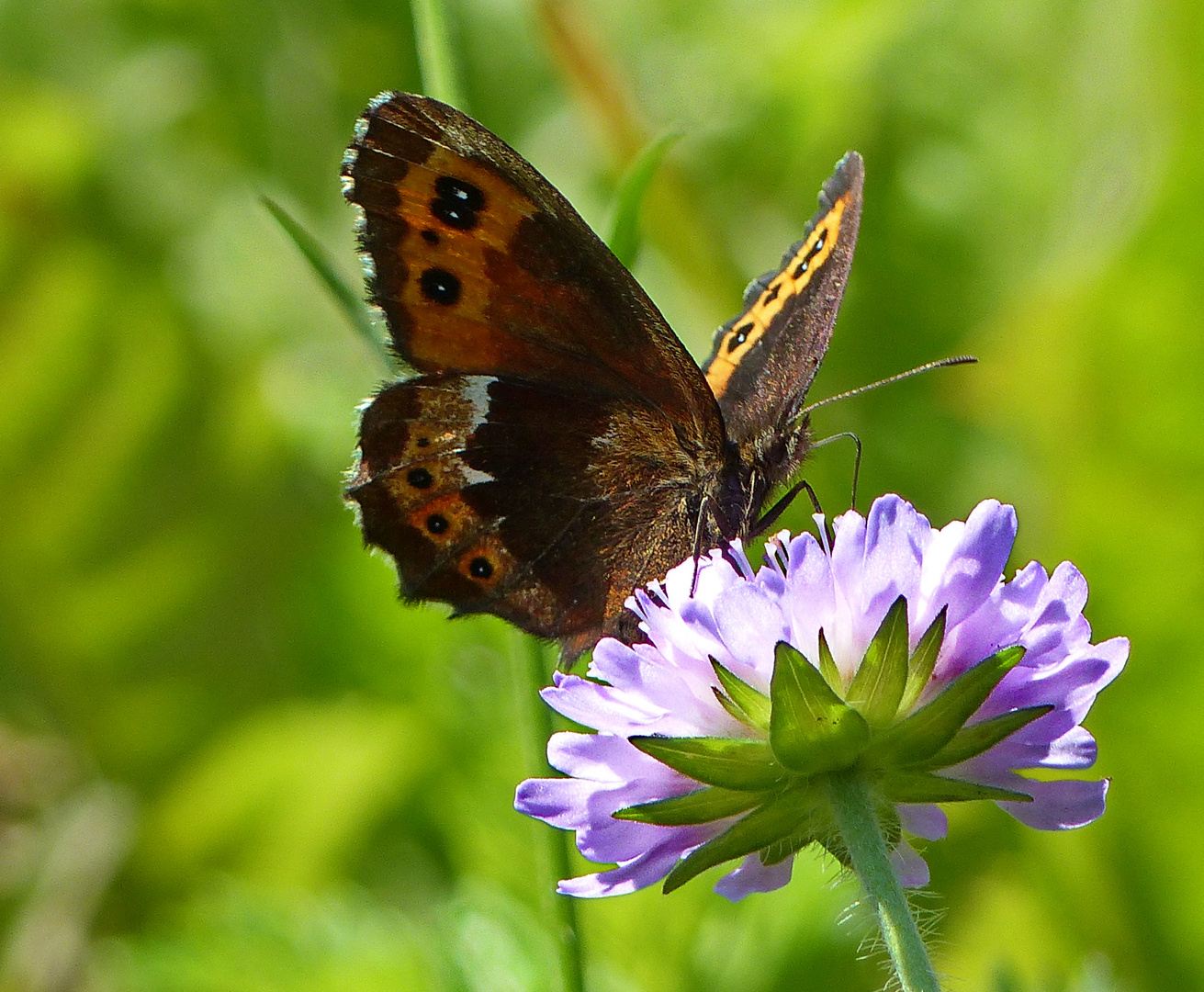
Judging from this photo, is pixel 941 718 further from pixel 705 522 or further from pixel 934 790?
pixel 705 522

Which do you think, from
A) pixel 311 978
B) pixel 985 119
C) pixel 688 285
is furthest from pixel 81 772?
pixel 985 119

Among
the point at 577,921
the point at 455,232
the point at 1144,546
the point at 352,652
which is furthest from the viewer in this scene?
the point at 352,652

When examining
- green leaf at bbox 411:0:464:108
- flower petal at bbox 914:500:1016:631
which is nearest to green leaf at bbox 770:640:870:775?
flower petal at bbox 914:500:1016:631

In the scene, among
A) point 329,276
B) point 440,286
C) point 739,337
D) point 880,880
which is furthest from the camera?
point 739,337

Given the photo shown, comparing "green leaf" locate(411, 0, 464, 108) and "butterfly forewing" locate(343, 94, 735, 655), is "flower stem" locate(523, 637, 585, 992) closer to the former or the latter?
"butterfly forewing" locate(343, 94, 735, 655)

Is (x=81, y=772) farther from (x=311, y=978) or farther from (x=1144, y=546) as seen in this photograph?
(x=1144, y=546)

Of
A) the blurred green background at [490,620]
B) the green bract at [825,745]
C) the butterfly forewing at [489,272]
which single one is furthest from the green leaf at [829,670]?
the blurred green background at [490,620]

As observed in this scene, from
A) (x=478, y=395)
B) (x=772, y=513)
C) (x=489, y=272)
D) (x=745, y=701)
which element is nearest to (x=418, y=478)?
(x=478, y=395)
